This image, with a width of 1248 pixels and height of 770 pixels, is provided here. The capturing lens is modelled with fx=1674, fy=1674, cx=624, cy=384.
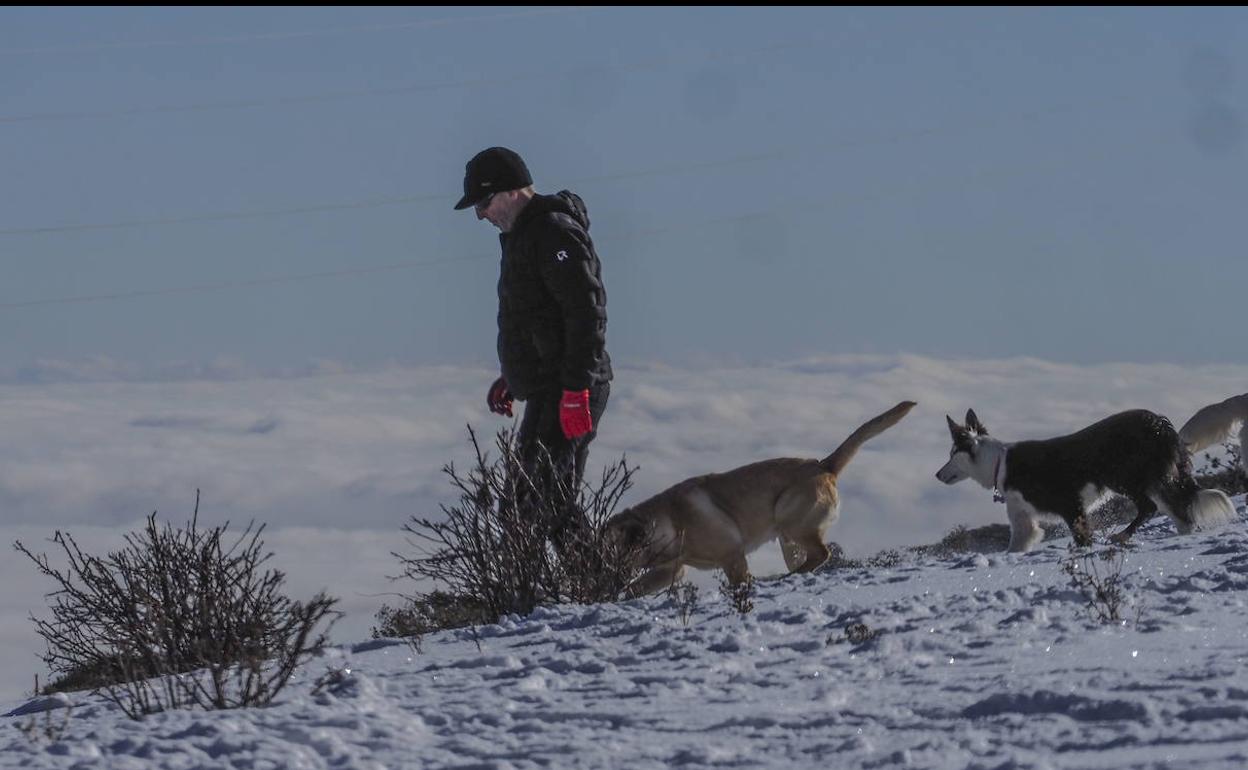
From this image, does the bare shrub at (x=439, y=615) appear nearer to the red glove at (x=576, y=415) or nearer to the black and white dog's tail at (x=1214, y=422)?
the red glove at (x=576, y=415)

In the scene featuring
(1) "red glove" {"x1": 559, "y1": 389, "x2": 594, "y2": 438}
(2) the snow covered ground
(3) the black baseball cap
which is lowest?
(2) the snow covered ground

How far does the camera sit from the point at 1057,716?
510 cm

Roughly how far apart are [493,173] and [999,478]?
4.44 m

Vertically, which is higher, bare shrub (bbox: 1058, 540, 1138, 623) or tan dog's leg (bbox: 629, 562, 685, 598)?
tan dog's leg (bbox: 629, 562, 685, 598)

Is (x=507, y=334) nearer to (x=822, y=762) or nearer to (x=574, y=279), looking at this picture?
(x=574, y=279)

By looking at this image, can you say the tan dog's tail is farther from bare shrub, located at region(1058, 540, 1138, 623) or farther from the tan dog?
bare shrub, located at region(1058, 540, 1138, 623)

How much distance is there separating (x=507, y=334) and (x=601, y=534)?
127 centimetres

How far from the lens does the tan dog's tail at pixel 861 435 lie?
1109 centimetres

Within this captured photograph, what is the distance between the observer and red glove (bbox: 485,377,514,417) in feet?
31.4

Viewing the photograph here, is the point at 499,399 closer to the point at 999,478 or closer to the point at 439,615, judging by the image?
the point at 439,615

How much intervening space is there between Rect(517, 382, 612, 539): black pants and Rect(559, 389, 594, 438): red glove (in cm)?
10

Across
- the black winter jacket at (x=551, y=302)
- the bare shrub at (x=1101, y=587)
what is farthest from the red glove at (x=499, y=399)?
the bare shrub at (x=1101, y=587)

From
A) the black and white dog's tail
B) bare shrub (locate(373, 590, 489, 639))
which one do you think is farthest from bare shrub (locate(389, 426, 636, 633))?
the black and white dog's tail

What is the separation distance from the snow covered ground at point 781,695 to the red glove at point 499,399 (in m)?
2.11
